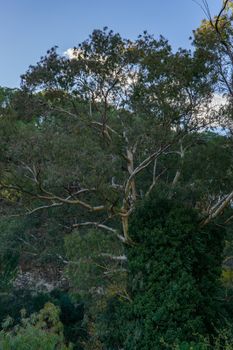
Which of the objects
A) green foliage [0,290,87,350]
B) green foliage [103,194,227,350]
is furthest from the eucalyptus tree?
green foliage [0,290,87,350]

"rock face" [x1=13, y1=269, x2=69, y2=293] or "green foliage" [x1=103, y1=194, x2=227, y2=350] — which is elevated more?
"green foliage" [x1=103, y1=194, x2=227, y2=350]

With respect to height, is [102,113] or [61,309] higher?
[102,113]

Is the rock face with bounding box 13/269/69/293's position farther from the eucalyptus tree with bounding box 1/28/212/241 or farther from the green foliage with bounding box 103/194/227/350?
the green foliage with bounding box 103/194/227/350

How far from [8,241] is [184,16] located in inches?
445

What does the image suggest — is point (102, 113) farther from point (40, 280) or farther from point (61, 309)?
point (40, 280)

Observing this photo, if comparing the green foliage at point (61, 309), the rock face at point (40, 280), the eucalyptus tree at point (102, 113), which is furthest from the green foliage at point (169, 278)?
the rock face at point (40, 280)

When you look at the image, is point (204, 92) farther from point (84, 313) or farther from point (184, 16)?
point (84, 313)

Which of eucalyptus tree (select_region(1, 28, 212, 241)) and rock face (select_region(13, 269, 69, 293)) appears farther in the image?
rock face (select_region(13, 269, 69, 293))

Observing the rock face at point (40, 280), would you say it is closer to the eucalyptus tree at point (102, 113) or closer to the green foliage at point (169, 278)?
the eucalyptus tree at point (102, 113)

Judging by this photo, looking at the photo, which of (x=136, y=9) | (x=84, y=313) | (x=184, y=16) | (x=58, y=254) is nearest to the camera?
(x=184, y=16)

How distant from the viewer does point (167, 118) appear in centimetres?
1246

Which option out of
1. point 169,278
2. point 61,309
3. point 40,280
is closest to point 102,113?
point 169,278

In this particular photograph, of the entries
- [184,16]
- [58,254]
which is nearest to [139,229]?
[184,16]

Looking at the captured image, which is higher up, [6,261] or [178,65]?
[178,65]
